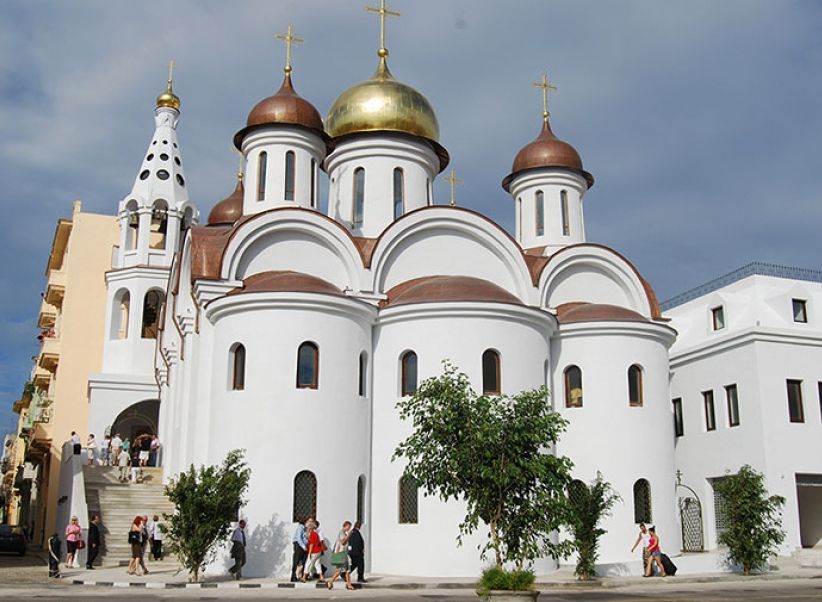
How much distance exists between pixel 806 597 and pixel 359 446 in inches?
368

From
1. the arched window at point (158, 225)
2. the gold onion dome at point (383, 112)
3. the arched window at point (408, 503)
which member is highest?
the gold onion dome at point (383, 112)

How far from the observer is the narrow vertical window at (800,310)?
26.7 meters

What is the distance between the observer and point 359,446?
20.5 meters

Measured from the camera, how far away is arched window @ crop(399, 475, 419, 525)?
20.3 meters

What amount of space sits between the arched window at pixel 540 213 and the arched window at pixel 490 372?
8533 mm

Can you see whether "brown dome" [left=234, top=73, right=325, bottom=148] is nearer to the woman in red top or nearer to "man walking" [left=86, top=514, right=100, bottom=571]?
"man walking" [left=86, top=514, right=100, bottom=571]

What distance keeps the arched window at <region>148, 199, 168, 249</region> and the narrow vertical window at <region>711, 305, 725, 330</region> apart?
18305 millimetres

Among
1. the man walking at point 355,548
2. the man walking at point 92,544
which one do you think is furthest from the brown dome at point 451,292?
the man walking at point 92,544

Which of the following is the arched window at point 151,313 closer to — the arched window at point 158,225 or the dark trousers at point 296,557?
the arched window at point 158,225

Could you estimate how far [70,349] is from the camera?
111ft

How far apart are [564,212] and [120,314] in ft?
51.5

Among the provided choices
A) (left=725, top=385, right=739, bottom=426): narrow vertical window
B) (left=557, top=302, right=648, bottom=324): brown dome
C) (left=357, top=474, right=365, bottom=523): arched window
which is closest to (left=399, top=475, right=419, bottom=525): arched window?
(left=357, top=474, right=365, bottom=523): arched window

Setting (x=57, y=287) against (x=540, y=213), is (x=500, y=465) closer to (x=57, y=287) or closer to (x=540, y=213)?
(x=540, y=213)

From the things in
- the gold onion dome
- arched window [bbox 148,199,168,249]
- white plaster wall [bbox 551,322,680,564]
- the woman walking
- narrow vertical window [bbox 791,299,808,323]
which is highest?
the gold onion dome
